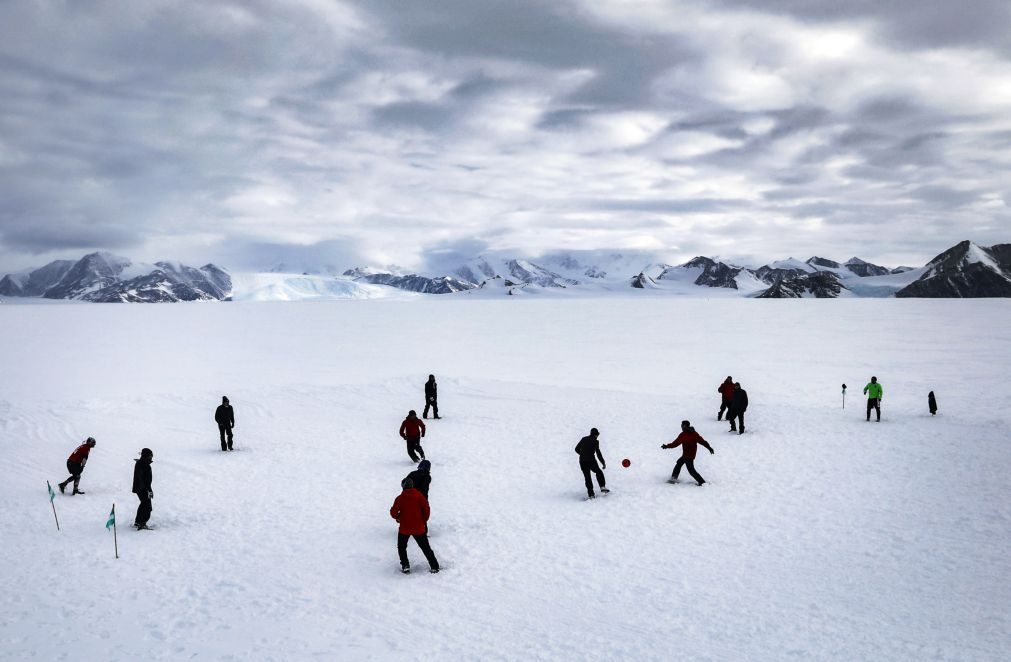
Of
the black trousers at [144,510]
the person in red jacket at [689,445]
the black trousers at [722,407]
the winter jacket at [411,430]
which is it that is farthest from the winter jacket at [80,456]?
the black trousers at [722,407]

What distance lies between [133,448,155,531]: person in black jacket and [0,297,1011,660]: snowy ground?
38cm

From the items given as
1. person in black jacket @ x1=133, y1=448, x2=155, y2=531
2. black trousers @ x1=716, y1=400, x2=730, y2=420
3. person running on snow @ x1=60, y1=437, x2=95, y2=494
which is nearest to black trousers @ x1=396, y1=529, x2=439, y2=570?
person in black jacket @ x1=133, y1=448, x2=155, y2=531

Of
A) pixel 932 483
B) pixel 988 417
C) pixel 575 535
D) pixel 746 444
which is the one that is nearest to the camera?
pixel 575 535

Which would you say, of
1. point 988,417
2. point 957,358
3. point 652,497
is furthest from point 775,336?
point 652,497

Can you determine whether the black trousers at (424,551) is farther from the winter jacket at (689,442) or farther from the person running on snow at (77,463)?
the person running on snow at (77,463)

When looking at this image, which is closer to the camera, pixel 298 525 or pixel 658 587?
pixel 658 587

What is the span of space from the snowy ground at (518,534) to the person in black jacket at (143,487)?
384 mm

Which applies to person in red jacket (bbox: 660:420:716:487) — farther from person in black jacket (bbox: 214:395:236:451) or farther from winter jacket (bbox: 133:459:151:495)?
person in black jacket (bbox: 214:395:236:451)

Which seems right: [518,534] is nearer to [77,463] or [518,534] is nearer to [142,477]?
[142,477]

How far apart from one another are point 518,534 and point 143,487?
741 centimetres

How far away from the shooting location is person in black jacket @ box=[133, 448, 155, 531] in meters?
12.3

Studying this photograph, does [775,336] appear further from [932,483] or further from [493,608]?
[493,608]

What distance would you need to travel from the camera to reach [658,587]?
9.71m

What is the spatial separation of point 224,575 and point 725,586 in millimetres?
8082
